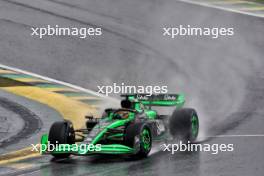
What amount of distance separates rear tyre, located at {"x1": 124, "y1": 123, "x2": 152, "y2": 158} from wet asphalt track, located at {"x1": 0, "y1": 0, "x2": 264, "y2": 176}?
22cm

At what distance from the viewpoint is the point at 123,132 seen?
1631 centimetres

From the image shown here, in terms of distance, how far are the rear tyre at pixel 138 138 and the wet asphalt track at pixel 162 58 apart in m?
0.22

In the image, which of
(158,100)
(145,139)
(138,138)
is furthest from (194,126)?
(138,138)

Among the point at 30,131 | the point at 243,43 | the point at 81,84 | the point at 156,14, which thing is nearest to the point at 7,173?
the point at 30,131

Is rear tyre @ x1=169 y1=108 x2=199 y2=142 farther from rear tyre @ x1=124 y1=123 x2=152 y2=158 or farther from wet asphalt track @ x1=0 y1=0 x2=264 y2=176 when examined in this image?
rear tyre @ x1=124 y1=123 x2=152 y2=158

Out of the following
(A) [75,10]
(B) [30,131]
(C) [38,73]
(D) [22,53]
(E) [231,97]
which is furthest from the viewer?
(A) [75,10]

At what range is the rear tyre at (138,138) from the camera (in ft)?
51.9

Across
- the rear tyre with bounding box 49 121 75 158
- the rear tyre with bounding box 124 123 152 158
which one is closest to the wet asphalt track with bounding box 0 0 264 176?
the rear tyre with bounding box 124 123 152 158

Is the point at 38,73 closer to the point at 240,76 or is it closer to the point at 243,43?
the point at 240,76

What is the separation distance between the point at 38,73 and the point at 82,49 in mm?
3101

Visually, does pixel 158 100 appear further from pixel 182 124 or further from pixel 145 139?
pixel 145 139

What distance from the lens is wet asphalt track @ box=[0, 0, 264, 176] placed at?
63.9ft

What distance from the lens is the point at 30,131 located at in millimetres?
18875

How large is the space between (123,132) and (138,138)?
0.57 m
